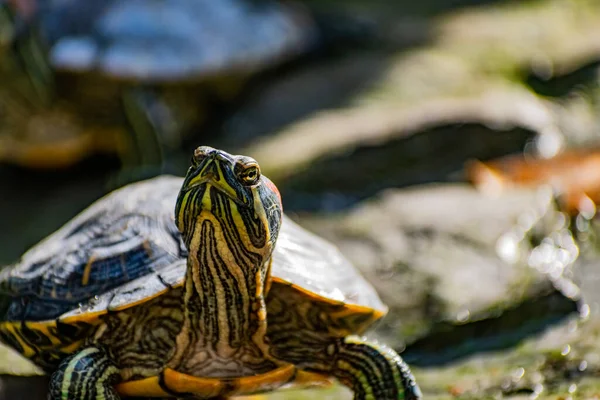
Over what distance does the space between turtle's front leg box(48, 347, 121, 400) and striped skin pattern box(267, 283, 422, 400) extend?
0.34 metres

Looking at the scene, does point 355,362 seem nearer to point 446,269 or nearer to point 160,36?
point 446,269

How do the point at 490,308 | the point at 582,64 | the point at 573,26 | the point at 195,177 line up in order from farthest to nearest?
1. the point at 573,26
2. the point at 582,64
3. the point at 490,308
4. the point at 195,177

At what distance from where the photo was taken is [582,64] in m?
4.37

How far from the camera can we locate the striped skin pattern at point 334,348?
6.05ft

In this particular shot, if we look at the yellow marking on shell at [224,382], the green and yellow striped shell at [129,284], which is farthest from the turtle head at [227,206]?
the yellow marking on shell at [224,382]

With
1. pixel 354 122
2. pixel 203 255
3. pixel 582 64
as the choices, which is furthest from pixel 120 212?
pixel 582 64

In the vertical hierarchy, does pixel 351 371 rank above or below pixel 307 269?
below

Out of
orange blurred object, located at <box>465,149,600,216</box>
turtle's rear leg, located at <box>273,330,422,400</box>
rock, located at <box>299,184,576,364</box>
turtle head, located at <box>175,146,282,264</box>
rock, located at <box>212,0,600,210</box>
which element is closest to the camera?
turtle head, located at <box>175,146,282,264</box>

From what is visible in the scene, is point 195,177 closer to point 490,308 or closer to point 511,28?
point 490,308

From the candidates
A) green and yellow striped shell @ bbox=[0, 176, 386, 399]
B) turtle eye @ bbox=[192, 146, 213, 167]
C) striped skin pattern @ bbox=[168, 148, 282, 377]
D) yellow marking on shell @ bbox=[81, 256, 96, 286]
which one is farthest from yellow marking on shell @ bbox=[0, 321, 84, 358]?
turtle eye @ bbox=[192, 146, 213, 167]

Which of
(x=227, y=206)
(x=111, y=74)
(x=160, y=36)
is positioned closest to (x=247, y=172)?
(x=227, y=206)

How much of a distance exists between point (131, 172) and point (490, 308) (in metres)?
2.06

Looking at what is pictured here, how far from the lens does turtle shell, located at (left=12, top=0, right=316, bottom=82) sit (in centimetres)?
438

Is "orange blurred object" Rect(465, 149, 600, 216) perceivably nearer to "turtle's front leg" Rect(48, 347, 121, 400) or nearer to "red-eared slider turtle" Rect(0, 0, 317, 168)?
"red-eared slider turtle" Rect(0, 0, 317, 168)
